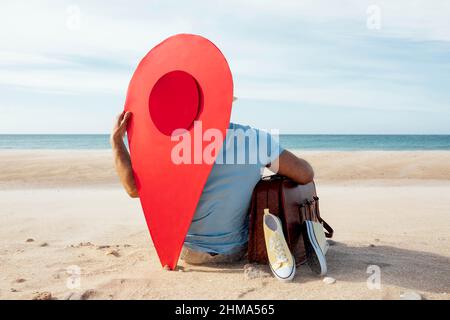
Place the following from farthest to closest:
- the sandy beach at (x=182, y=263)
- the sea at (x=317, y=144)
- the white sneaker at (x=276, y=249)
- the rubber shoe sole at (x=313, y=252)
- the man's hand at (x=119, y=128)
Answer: the sea at (x=317, y=144) < the man's hand at (x=119, y=128) < the rubber shoe sole at (x=313, y=252) < the white sneaker at (x=276, y=249) < the sandy beach at (x=182, y=263)

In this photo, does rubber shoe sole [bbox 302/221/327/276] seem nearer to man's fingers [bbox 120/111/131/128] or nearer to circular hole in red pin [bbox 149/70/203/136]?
circular hole in red pin [bbox 149/70/203/136]

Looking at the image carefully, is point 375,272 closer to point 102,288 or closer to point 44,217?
point 102,288

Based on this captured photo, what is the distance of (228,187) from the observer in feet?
11.5

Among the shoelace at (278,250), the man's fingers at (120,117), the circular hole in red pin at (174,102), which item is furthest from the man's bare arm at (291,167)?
the man's fingers at (120,117)

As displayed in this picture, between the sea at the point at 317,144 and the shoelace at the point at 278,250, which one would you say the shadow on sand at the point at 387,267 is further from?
the sea at the point at 317,144

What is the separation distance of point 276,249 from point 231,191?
0.52 metres

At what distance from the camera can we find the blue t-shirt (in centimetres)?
342

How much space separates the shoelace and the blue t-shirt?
0.34m

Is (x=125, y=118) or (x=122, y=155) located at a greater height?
(x=125, y=118)

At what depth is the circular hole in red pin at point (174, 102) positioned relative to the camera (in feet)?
11.5

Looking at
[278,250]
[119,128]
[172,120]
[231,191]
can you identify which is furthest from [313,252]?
[119,128]

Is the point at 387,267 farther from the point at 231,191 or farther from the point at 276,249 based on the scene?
the point at 231,191

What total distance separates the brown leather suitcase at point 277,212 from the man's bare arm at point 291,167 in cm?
8

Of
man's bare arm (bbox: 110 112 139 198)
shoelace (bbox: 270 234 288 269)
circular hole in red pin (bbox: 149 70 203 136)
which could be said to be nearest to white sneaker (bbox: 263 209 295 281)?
shoelace (bbox: 270 234 288 269)
